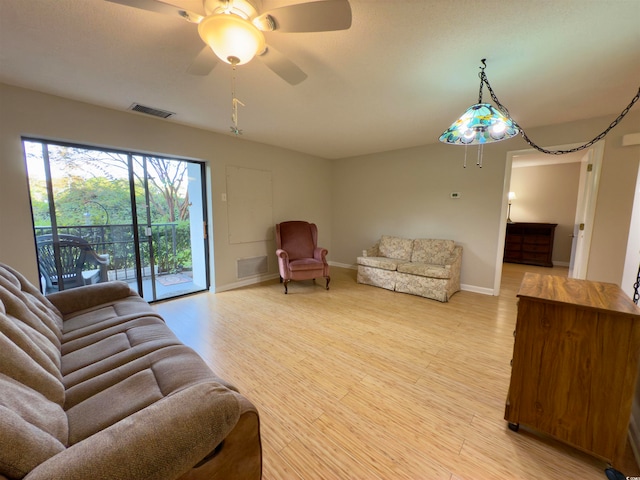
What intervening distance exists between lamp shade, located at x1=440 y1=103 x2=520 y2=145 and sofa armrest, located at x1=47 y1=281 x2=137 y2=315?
313 centimetres

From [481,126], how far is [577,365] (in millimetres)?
1725

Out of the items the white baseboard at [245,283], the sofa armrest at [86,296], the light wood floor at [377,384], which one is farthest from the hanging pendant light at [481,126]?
the white baseboard at [245,283]

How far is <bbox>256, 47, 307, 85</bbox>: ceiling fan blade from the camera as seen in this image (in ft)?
4.94

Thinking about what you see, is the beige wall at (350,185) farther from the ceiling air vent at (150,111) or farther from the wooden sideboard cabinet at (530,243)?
the wooden sideboard cabinet at (530,243)

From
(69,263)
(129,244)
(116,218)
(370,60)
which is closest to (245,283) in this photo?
(129,244)

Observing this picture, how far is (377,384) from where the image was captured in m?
1.89

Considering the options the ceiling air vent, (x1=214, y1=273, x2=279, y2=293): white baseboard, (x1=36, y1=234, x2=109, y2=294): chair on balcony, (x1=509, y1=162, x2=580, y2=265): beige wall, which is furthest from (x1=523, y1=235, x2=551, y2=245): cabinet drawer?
(x1=36, y1=234, x2=109, y2=294): chair on balcony

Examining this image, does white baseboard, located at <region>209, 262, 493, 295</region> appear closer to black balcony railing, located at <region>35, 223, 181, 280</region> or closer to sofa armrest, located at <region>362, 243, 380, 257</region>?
black balcony railing, located at <region>35, 223, 181, 280</region>

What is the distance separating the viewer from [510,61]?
74.9 inches

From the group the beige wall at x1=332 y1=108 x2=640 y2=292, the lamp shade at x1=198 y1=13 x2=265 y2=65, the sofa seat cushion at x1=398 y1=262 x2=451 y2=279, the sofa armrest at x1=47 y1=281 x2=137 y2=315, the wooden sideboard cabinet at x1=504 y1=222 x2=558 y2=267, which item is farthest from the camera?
the wooden sideboard cabinet at x1=504 y1=222 x2=558 y2=267

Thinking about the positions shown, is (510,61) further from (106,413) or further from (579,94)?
(106,413)

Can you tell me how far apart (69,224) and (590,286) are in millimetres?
4615

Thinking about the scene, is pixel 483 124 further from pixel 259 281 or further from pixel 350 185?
pixel 259 281

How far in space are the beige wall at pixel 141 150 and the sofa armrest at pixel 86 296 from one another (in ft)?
3.48
